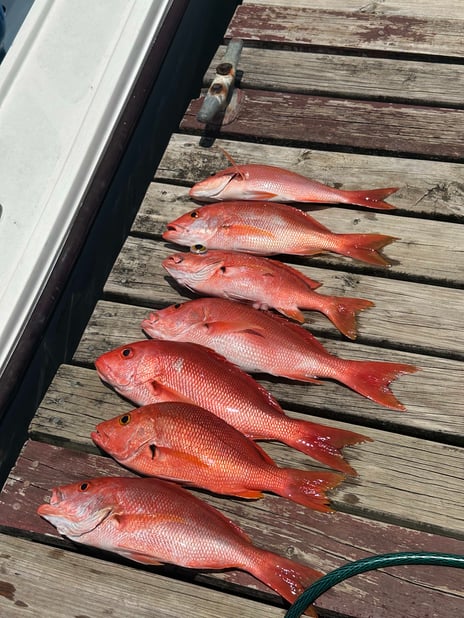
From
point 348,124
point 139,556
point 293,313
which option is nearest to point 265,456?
point 139,556

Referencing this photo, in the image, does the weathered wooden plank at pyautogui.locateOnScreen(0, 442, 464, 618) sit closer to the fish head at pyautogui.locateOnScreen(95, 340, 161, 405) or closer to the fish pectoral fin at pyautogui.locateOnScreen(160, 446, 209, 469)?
the fish pectoral fin at pyautogui.locateOnScreen(160, 446, 209, 469)

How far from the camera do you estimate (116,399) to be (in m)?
2.95

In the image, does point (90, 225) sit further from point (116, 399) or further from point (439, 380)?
point (439, 380)

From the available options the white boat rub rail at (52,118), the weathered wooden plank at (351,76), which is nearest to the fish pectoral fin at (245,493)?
the white boat rub rail at (52,118)

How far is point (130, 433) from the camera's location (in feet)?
8.38

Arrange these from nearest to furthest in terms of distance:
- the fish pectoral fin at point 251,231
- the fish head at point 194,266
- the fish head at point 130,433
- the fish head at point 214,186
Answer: the fish head at point 130,433
the fish head at point 194,266
the fish pectoral fin at point 251,231
the fish head at point 214,186

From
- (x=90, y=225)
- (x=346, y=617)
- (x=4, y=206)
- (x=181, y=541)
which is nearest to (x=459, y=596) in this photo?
(x=346, y=617)

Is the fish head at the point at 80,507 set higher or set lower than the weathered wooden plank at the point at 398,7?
lower

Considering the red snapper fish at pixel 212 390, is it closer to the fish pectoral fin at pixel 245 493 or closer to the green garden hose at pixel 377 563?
the fish pectoral fin at pixel 245 493

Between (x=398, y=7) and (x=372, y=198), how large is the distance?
1.51m

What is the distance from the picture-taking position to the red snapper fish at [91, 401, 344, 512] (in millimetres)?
2471

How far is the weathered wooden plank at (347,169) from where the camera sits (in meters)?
3.32

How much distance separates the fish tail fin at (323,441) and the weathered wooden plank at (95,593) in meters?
0.55

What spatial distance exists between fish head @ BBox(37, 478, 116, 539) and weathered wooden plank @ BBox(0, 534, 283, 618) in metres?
0.18
